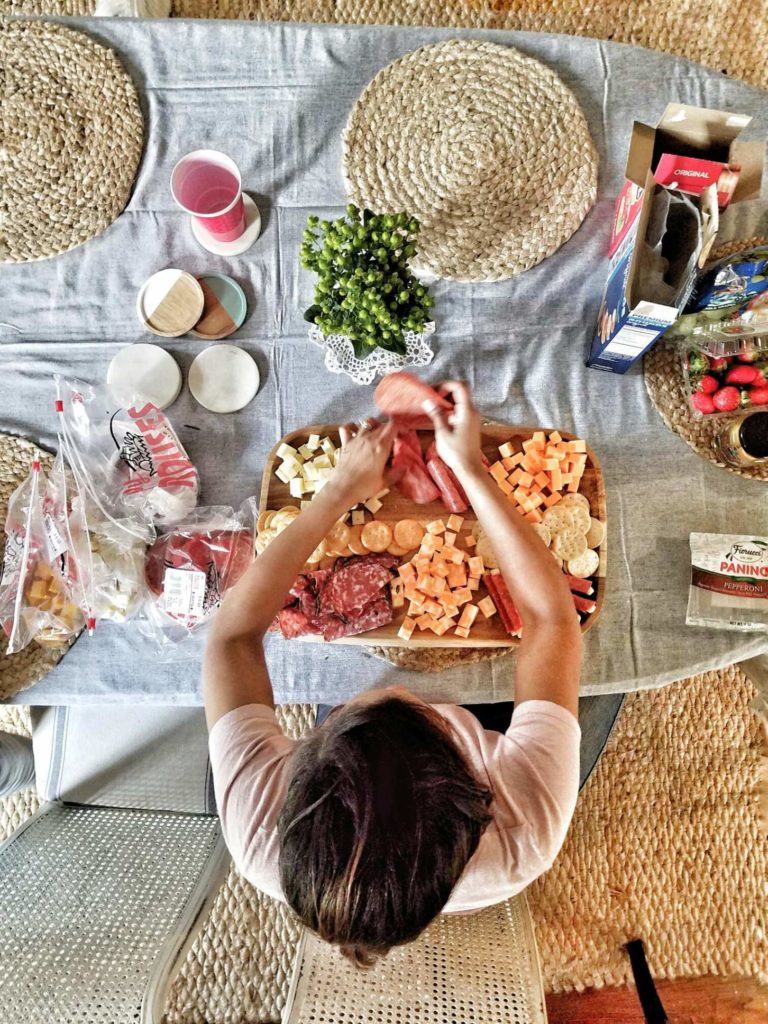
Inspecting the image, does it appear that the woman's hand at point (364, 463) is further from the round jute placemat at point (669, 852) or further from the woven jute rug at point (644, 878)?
the round jute placemat at point (669, 852)

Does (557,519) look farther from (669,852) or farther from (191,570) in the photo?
(669,852)

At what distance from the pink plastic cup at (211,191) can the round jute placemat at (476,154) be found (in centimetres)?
23

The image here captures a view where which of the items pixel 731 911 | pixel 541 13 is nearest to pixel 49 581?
pixel 731 911

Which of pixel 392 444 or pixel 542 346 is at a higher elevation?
pixel 542 346

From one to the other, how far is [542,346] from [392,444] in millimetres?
357

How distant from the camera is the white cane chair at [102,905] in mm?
926

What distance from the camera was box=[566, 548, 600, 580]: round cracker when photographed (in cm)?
107

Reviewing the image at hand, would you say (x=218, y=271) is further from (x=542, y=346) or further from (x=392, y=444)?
(x=542, y=346)

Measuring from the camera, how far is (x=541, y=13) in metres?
1.75

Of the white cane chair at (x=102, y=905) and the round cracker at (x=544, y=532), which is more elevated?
the round cracker at (x=544, y=532)

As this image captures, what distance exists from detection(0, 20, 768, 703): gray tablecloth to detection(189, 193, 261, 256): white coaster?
2cm

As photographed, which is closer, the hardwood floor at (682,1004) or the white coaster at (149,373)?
the white coaster at (149,373)

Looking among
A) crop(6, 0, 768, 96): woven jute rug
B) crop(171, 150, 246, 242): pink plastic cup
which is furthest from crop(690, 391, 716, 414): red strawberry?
crop(6, 0, 768, 96): woven jute rug

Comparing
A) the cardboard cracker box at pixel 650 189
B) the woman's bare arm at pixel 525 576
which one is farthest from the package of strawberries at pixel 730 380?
the woman's bare arm at pixel 525 576
